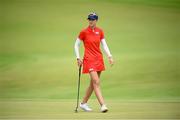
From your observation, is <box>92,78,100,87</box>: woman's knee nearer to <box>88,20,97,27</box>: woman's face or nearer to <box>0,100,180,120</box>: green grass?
<box>0,100,180,120</box>: green grass

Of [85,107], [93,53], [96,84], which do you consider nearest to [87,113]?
[85,107]

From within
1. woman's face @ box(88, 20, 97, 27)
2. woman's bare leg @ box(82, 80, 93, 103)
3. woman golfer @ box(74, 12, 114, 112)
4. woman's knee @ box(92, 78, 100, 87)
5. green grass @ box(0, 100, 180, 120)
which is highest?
woman's face @ box(88, 20, 97, 27)

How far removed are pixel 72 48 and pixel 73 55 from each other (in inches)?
1.8

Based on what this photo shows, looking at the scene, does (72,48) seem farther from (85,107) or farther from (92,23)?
(85,107)

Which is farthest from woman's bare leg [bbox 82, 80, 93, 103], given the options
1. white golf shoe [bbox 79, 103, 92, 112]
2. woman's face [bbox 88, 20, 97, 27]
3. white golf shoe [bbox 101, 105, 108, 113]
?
woman's face [bbox 88, 20, 97, 27]

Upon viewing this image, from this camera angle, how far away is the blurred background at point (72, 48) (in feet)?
11.5

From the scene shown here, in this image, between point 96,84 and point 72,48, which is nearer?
point 96,84

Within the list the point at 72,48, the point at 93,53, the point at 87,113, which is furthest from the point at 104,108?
the point at 72,48

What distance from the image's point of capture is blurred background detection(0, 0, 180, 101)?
3.50m

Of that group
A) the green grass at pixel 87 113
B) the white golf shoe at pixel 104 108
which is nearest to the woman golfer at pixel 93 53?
the white golf shoe at pixel 104 108

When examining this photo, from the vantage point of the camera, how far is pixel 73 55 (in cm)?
354

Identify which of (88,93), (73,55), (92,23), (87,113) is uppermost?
(92,23)

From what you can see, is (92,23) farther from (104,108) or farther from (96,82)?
(104,108)

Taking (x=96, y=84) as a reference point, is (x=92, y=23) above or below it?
above
